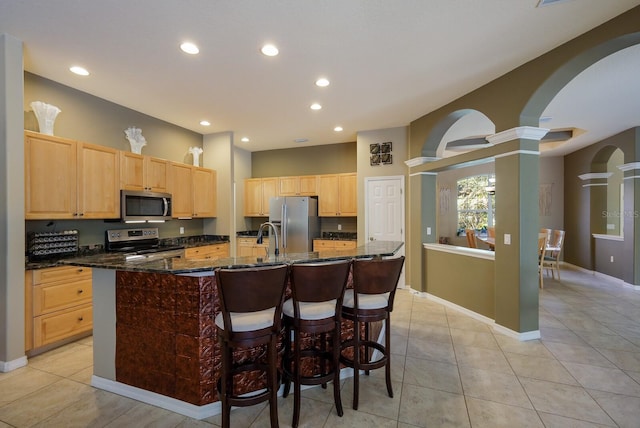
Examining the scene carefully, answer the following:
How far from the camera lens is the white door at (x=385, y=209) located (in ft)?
16.8

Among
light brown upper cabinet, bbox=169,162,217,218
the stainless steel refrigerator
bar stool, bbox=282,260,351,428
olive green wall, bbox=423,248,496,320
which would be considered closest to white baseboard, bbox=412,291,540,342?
olive green wall, bbox=423,248,496,320

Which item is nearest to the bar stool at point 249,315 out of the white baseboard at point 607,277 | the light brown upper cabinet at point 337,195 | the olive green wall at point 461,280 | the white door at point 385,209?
the olive green wall at point 461,280

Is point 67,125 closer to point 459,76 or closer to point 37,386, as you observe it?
point 37,386

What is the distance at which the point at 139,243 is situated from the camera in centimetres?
421

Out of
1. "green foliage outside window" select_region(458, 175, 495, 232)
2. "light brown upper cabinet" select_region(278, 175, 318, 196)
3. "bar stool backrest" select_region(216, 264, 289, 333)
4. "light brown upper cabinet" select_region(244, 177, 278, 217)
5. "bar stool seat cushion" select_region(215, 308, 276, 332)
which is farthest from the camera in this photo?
"green foliage outside window" select_region(458, 175, 495, 232)

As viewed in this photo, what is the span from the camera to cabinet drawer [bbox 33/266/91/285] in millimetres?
2781

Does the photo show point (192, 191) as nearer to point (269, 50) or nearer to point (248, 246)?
point (248, 246)

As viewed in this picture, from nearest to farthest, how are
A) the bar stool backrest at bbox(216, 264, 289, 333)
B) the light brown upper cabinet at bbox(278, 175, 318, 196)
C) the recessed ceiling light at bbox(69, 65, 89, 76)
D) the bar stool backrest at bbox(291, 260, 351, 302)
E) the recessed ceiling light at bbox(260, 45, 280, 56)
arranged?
the bar stool backrest at bbox(216, 264, 289, 333), the bar stool backrest at bbox(291, 260, 351, 302), the recessed ceiling light at bbox(260, 45, 280, 56), the recessed ceiling light at bbox(69, 65, 89, 76), the light brown upper cabinet at bbox(278, 175, 318, 196)

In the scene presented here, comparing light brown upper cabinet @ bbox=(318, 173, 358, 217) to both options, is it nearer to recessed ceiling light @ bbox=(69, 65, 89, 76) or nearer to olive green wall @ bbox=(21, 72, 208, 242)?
olive green wall @ bbox=(21, 72, 208, 242)

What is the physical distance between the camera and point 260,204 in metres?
6.41

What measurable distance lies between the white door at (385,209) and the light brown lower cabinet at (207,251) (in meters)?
2.65

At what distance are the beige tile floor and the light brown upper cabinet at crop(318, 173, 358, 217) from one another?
8.90 feet

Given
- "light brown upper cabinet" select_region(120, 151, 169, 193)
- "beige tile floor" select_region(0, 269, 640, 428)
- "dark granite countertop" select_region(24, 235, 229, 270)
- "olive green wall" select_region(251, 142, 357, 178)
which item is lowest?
"beige tile floor" select_region(0, 269, 640, 428)

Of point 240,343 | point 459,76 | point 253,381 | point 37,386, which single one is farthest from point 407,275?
point 37,386
